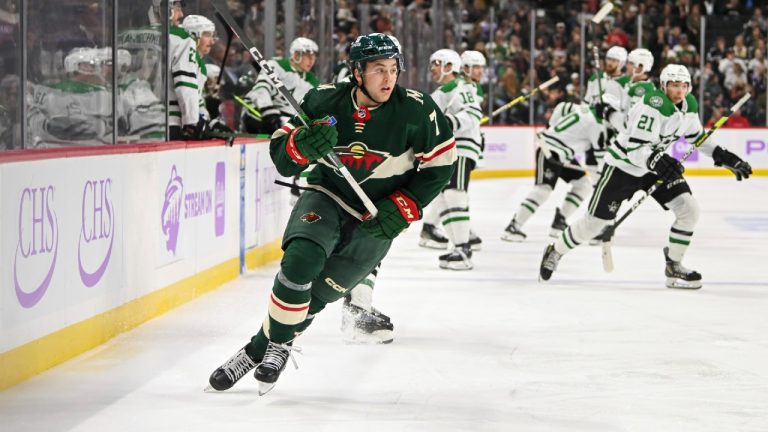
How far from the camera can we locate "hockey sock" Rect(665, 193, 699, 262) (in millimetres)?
7363

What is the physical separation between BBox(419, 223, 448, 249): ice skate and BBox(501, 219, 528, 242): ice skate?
632 millimetres

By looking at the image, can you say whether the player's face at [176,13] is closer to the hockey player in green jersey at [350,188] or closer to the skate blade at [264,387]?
the hockey player in green jersey at [350,188]

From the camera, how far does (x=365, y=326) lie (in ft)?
17.9

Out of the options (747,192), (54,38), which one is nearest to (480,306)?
(54,38)

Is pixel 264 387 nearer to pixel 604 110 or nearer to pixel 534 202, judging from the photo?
pixel 604 110

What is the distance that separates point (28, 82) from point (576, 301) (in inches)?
121

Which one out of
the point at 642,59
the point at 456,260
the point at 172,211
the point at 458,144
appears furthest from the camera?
the point at 642,59

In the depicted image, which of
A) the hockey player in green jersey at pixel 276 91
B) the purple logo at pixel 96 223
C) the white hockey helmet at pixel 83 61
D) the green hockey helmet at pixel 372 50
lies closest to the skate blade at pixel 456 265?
the hockey player in green jersey at pixel 276 91

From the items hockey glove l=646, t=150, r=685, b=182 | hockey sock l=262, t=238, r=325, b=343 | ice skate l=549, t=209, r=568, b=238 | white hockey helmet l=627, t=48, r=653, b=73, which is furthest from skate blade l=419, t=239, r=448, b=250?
hockey sock l=262, t=238, r=325, b=343

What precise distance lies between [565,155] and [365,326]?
481 centimetres

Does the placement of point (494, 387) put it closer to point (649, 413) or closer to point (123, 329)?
point (649, 413)

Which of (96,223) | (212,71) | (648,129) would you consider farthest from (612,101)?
(96,223)

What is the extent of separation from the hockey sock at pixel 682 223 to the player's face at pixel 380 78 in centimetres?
342

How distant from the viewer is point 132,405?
4.12 metres
